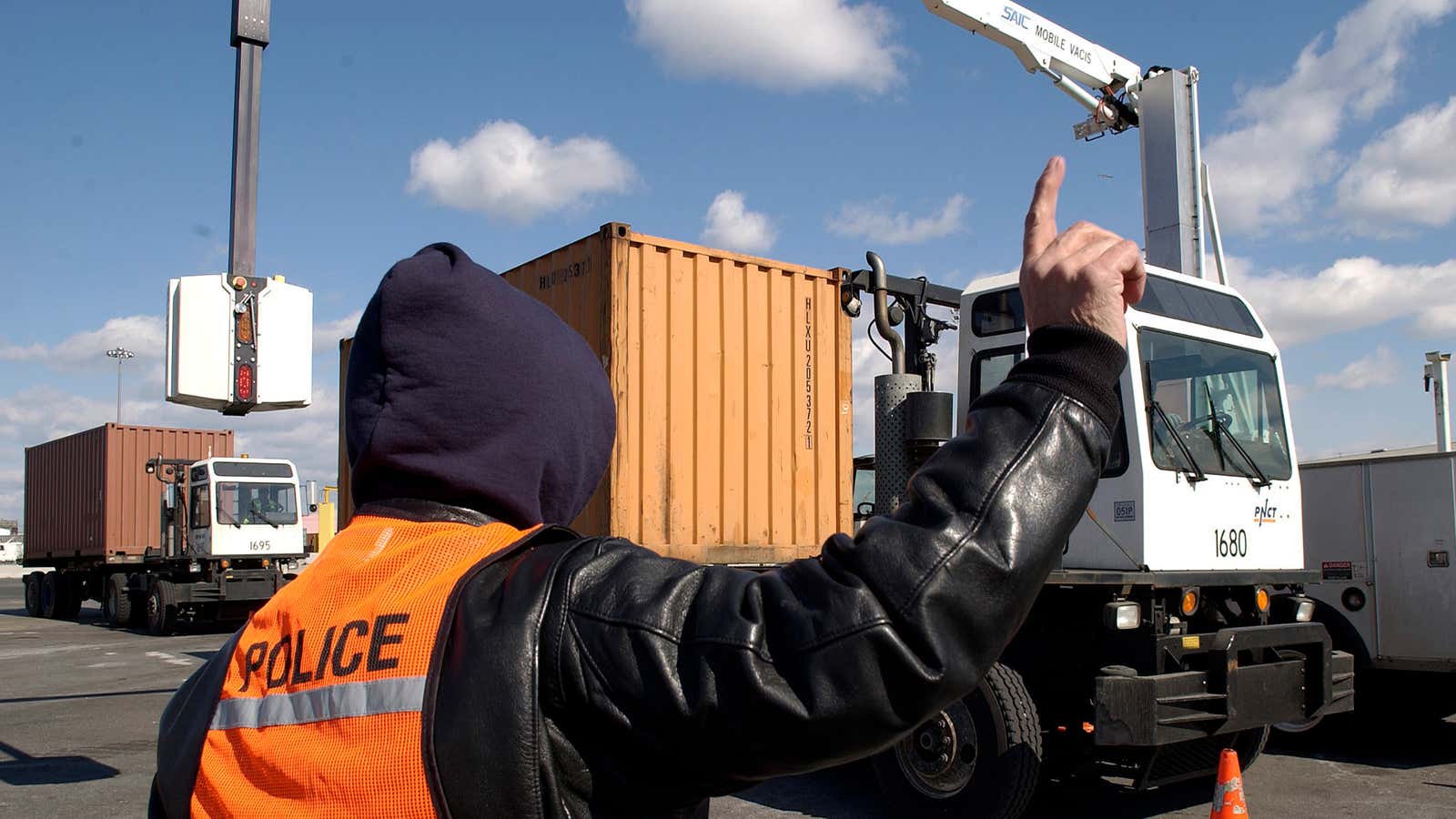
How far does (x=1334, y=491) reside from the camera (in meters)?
9.09

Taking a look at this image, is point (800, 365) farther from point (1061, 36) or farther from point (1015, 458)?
point (1015, 458)

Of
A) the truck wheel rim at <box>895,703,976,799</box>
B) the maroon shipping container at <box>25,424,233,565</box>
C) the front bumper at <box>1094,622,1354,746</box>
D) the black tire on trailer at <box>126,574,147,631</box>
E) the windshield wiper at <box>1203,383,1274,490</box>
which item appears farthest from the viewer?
the maroon shipping container at <box>25,424,233,565</box>

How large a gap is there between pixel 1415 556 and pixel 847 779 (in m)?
4.66

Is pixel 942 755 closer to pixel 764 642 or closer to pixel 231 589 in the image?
pixel 764 642

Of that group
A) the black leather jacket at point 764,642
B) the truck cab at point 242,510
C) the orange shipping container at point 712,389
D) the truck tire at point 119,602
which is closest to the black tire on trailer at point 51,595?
the truck tire at point 119,602

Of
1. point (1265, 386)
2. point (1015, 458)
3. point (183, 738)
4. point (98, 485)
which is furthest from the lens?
point (98, 485)

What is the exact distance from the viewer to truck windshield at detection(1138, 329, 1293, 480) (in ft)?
20.7

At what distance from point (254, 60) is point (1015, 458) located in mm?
4526

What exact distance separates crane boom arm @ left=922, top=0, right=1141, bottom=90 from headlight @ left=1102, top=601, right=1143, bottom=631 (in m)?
6.03

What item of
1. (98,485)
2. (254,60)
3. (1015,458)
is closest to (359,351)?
(1015,458)

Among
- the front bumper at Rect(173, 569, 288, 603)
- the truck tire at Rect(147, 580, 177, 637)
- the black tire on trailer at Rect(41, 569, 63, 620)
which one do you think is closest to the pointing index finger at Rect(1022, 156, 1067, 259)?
the front bumper at Rect(173, 569, 288, 603)

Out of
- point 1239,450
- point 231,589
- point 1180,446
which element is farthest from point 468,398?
point 231,589

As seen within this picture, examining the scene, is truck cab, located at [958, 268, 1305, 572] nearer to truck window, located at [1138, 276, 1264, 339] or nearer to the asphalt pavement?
truck window, located at [1138, 276, 1264, 339]

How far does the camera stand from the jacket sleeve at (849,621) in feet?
3.58
